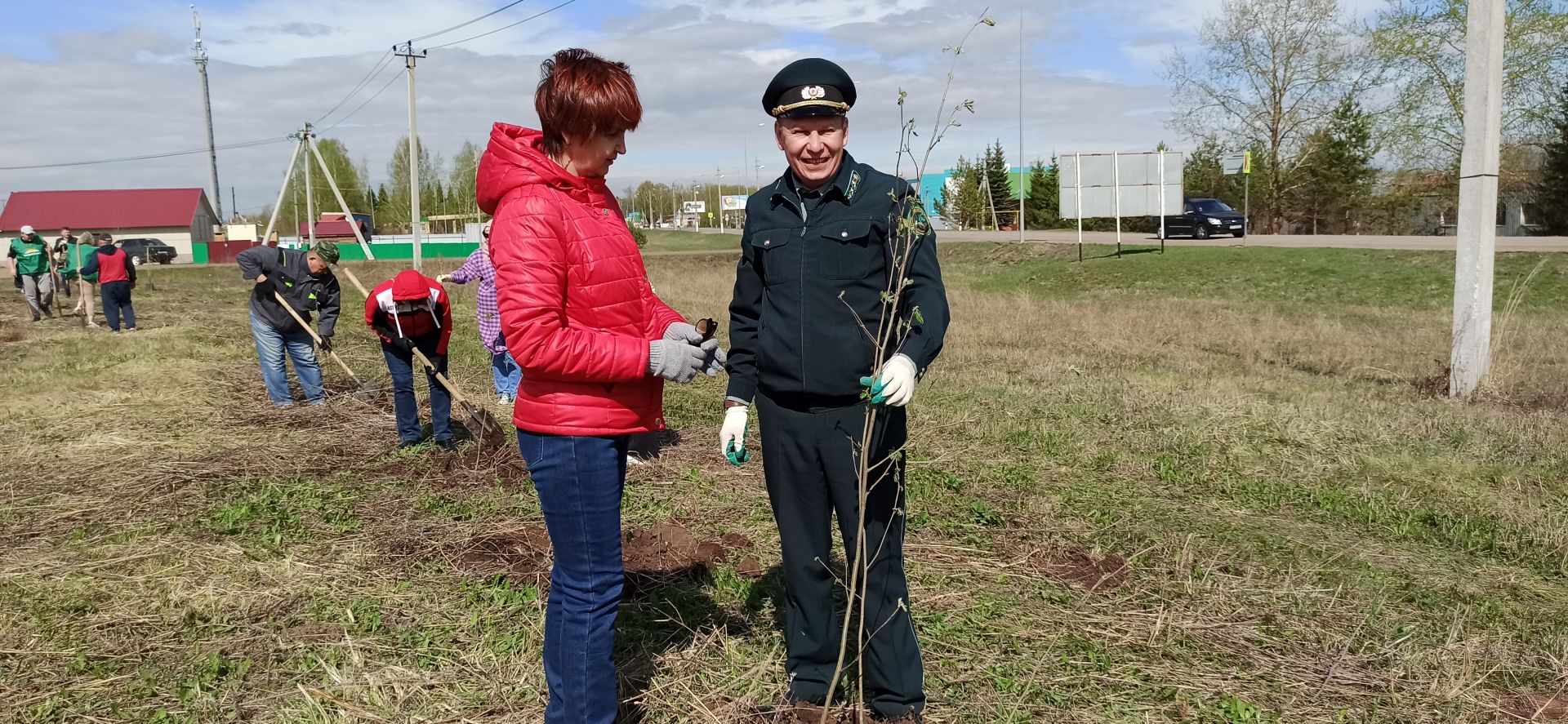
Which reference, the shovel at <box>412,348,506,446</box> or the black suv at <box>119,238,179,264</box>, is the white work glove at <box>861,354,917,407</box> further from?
the black suv at <box>119,238,179,264</box>

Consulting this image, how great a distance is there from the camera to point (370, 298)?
6633 millimetres

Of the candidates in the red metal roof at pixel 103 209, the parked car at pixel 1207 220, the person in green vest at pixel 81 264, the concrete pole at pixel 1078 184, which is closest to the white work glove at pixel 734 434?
the person in green vest at pixel 81 264

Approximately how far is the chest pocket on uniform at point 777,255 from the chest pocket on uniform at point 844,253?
0.25 ft

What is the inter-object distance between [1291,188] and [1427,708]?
38018 mm

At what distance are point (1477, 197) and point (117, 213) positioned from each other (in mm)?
73153

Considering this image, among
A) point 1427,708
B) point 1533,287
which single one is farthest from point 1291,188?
point 1427,708

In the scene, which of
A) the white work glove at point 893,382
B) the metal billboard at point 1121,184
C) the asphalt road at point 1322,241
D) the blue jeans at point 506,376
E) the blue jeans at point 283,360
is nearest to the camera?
the white work glove at point 893,382

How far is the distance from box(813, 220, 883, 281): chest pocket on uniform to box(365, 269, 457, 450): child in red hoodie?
4.61 m

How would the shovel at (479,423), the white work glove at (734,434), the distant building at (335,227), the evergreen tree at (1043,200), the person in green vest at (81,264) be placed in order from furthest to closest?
the distant building at (335,227) → the evergreen tree at (1043,200) → the person in green vest at (81,264) → the shovel at (479,423) → the white work glove at (734,434)

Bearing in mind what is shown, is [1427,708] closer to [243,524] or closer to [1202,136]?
[243,524]

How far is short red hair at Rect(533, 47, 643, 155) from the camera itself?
221cm

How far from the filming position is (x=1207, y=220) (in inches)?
1070

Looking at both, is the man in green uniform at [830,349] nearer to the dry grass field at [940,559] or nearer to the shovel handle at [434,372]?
the dry grass field at [940,559]

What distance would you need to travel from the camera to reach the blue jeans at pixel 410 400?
258 inches
